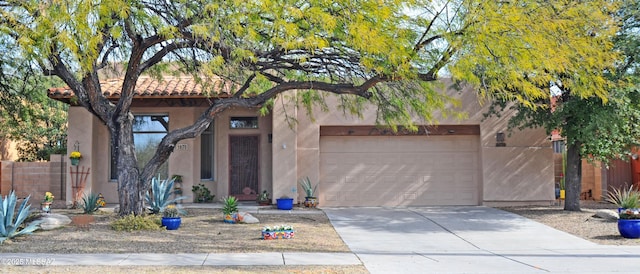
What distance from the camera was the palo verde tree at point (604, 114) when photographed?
1398 cm

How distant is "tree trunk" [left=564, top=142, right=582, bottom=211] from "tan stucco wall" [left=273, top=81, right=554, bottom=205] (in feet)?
5.03

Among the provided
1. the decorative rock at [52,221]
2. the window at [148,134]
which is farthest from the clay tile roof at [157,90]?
the decorative rock at [52,221]

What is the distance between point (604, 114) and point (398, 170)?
21.6 feet

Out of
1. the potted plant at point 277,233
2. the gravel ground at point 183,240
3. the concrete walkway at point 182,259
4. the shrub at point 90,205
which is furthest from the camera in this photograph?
the shrub at point 90,205

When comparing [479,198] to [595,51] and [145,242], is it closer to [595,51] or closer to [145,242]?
[595,51]

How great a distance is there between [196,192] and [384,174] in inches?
233

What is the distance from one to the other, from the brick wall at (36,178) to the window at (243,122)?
5.69m

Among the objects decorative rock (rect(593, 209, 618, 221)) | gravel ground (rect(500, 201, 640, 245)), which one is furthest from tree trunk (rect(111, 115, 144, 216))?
decorative rock (rect(593, 209, 618, 221))

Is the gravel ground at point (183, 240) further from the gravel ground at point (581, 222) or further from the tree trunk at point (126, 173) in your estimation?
the gravel ground at point (581, 222)

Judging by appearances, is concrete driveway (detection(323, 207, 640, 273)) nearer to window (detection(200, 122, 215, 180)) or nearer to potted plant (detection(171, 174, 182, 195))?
window (detection(200, 122, 215, 180))

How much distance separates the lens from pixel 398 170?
18938mm

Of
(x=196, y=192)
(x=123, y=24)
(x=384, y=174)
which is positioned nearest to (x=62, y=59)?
(x=123, y=24)

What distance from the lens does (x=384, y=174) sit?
18.9 meters

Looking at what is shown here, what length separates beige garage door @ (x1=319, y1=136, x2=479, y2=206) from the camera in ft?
61.9
